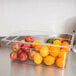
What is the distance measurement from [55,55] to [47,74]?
0.35ft

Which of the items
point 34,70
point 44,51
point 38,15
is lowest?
point 34,70

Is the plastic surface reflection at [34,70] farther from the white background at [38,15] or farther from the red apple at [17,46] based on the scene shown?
the white background at [38,15]

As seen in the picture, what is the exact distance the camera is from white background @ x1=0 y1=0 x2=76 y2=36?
Result: 3.22 feet

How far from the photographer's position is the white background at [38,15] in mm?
980

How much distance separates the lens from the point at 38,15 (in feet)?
3.40

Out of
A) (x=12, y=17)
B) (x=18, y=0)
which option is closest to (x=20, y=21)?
(x=12, y=17)

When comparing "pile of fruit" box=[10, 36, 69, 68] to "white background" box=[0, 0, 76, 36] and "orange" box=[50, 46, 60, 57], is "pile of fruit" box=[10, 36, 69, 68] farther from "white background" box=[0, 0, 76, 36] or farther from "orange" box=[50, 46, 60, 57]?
"white background" box=[0, 0, 76, 36]

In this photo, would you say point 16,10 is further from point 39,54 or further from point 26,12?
point 39,54

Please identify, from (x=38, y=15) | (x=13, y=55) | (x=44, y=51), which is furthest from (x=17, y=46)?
(x=38, y=15)

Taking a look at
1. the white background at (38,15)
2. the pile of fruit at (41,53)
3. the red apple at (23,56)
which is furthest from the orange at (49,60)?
the white background at (38,15)

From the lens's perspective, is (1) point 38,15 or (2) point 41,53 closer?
(2) point 41,53

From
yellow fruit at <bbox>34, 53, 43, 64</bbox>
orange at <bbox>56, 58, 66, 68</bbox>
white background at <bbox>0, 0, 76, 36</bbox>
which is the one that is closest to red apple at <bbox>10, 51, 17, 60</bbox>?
yellow fruit at <bbox>34, 53, 43, 64</bbox>

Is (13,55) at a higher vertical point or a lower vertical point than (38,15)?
lower

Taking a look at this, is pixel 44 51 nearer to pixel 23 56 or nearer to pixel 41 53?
pixel 41 53
